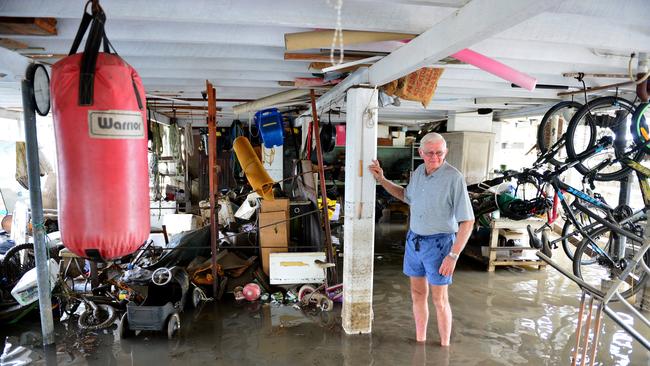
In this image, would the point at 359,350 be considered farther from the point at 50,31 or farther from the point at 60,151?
the point at 50,31

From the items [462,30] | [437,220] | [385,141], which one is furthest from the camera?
[385,141]

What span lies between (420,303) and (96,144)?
2.68 meters

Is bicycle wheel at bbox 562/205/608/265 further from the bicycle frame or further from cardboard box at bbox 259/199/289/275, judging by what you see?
cardboard box at bbox 259/199/289/275

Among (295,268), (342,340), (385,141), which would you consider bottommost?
(342,340)

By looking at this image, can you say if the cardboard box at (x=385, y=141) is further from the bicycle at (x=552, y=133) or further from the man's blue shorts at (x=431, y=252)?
the man's blue shorts at (x=431, y=252)

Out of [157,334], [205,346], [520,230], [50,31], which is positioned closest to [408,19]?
[50,31]

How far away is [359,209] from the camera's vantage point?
3107 millimetres

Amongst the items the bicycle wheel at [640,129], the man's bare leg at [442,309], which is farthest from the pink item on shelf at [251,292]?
the bicycle wheel at [640,129]

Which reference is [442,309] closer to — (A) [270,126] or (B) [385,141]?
(A) [270,126]

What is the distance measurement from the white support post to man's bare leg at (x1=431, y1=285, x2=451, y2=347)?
625 millimetres

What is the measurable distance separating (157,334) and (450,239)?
9.15 feet

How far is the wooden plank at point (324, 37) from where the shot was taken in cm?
227

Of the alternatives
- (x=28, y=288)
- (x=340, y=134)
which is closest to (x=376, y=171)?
(x=28, y=288)

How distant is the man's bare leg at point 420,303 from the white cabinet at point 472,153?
3.79 meters
